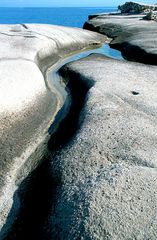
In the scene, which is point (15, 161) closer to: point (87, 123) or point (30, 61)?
point (87, 123)

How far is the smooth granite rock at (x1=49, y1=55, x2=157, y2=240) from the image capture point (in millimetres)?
12695

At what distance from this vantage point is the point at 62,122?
76.7 feet

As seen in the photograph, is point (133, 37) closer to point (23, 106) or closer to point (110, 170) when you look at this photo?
point (23, 106)

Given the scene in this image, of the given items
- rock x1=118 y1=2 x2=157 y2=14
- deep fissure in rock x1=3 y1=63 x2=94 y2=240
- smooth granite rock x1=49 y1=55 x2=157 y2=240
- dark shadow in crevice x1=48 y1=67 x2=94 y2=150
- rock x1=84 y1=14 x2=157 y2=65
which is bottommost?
rock x1=118 y1=2 x2=157 y2=14

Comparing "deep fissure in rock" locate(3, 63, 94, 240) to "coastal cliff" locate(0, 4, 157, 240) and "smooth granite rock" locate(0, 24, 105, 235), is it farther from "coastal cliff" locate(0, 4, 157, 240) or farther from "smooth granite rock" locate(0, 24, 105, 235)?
"smooth granite rock" locate(0, 24, 105, 235)

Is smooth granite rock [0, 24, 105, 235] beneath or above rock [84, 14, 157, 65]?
above

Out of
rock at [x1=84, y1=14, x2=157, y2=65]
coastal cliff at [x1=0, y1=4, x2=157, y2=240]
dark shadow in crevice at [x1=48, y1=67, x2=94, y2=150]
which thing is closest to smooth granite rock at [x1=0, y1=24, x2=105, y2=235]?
coastal cliff at [x1=0, y1=4, x2=157, y2=240]

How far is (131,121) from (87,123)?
2470mm

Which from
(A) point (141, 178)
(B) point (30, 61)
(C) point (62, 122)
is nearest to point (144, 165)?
(A) point (141, 178)

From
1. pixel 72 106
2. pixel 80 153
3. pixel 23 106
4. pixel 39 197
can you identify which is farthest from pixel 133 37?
pixel 39 197

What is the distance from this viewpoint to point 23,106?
76.7 ft

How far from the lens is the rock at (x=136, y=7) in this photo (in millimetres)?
79787

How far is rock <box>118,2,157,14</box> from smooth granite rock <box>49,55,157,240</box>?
58.5 m

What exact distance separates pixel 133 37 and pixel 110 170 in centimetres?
3656
